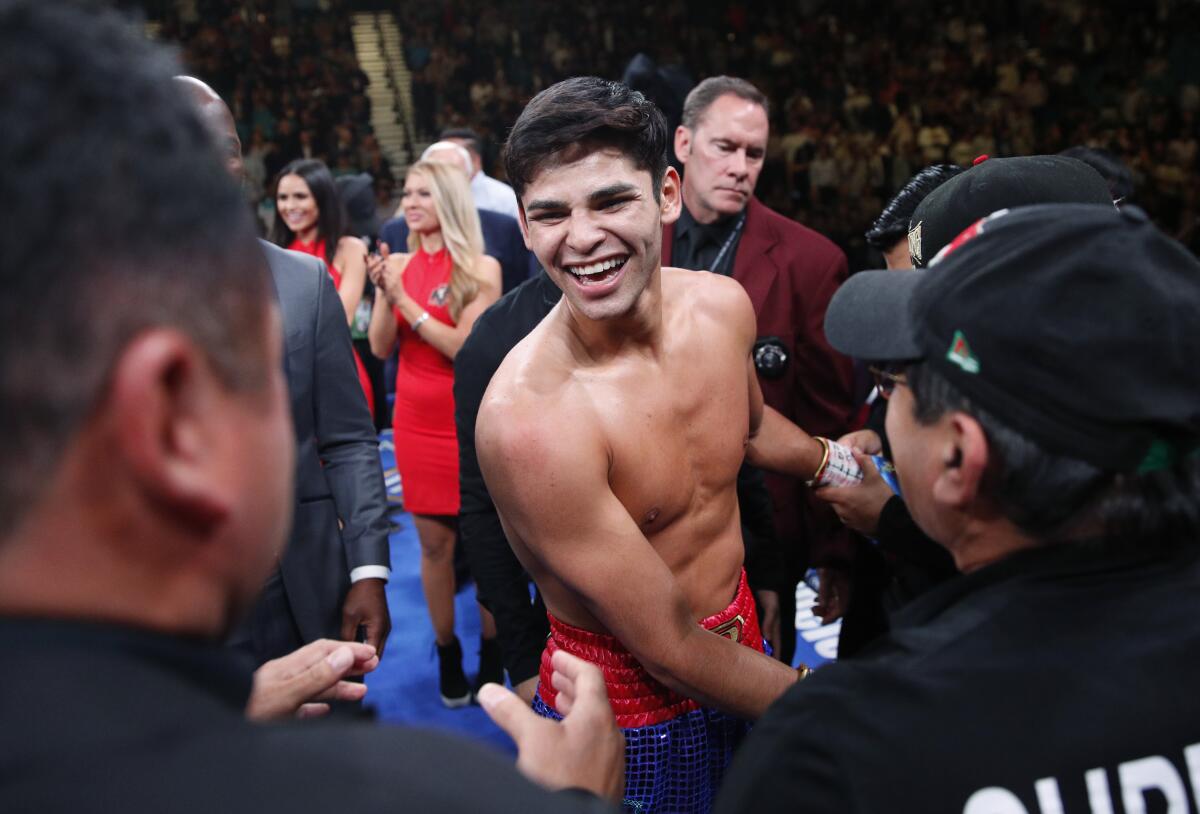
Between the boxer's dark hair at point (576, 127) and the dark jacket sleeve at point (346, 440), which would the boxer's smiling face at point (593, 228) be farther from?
the dark jacket sleeve at point (346, 440)

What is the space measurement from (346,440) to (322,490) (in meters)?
0.13

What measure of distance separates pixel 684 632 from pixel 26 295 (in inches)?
46.9

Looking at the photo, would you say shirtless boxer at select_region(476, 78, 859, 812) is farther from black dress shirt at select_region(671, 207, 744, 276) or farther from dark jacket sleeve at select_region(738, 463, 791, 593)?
black dress shirt at select_region(671, 207, 744, 276)

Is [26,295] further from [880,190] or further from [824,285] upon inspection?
[880,190]

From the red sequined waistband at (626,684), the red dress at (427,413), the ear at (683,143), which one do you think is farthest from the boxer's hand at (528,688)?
the ear at (683,143)

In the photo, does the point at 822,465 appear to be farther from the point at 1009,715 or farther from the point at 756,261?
the point at 1009,715

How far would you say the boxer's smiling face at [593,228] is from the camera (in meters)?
1.78

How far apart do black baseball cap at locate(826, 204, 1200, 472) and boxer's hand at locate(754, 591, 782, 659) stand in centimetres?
145

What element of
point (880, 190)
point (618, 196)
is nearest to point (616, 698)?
point (618, 196)

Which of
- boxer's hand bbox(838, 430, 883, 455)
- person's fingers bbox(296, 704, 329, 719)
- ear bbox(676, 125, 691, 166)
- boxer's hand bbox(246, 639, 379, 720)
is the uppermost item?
ear bbox(676, 125, 691, 166)

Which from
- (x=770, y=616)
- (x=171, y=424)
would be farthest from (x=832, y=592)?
(x=171, y=424)

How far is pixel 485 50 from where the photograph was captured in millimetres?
13914

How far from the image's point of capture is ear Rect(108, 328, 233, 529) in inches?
21.3

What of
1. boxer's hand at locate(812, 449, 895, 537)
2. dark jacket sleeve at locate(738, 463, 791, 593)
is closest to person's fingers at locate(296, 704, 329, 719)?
boxer's hand at locate(812, 449, 895, 537)
